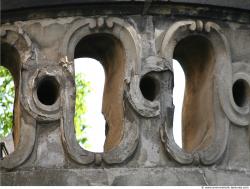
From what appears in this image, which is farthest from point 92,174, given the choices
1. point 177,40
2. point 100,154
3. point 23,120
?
point 177,40

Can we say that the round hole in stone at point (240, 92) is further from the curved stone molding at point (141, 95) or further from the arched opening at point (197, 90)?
the curved stone molding at point (141, 95)

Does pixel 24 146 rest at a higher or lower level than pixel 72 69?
lower

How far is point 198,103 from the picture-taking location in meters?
15.7

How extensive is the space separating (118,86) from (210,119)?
4.72ft

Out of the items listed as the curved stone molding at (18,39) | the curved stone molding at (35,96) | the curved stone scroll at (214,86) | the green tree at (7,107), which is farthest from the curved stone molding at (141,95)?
the green tree at (7,107)

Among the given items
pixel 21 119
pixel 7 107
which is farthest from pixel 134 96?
pixel 7 107

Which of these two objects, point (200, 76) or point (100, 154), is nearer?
point (100, 154)

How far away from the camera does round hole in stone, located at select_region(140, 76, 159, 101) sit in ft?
49.1

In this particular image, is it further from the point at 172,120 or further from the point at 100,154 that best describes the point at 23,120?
the point at 172,120

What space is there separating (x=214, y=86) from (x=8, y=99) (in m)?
11.7

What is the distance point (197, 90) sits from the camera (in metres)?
15.8

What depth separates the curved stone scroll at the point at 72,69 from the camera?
14.5 meters

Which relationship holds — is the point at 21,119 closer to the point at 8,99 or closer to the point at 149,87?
the point at 149,87

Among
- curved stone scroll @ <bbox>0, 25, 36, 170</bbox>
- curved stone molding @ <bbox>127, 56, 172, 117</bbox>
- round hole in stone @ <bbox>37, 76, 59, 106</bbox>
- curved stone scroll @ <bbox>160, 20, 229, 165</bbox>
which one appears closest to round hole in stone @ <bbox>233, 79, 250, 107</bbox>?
curved stone scroll @ <bbox>160, 20, 229, 165</bbox>
